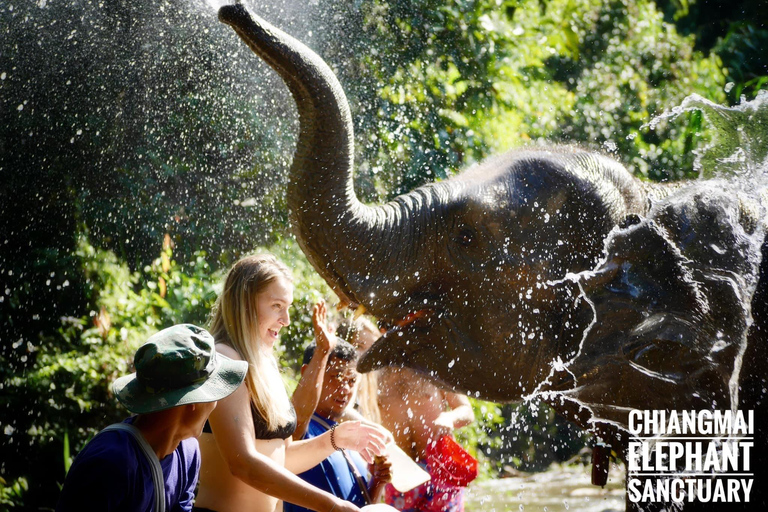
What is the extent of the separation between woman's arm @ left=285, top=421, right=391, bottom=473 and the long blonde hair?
0.98 ft

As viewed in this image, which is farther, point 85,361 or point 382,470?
point 85,361

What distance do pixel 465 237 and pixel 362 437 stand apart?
87cm

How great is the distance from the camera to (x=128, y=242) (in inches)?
244

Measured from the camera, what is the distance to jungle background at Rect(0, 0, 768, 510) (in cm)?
580

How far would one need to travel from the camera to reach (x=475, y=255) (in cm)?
308

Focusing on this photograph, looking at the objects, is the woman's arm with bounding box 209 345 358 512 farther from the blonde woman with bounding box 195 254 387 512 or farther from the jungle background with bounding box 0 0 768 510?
the jungle background with bounding box 0 0 768 510

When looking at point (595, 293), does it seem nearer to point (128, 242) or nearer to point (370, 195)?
point (370, 195)

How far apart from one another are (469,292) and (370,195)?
116 inches

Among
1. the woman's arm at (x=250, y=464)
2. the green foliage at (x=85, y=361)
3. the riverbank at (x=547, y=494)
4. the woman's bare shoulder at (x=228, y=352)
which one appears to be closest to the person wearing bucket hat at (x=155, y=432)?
the woman's arm at (x=250, y=464)

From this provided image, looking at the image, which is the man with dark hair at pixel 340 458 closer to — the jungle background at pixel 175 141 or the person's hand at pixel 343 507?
the person's hand at pixel 343 507

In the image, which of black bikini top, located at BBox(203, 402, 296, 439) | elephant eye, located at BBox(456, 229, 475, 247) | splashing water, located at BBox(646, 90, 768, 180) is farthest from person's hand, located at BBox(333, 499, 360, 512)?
splashing water, located at BBox(646, 90, 768, 180)

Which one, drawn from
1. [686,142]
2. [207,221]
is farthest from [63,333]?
[686,142]

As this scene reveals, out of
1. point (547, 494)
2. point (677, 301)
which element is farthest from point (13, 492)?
point (677, 301)

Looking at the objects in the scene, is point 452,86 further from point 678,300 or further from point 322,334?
point 678,300
